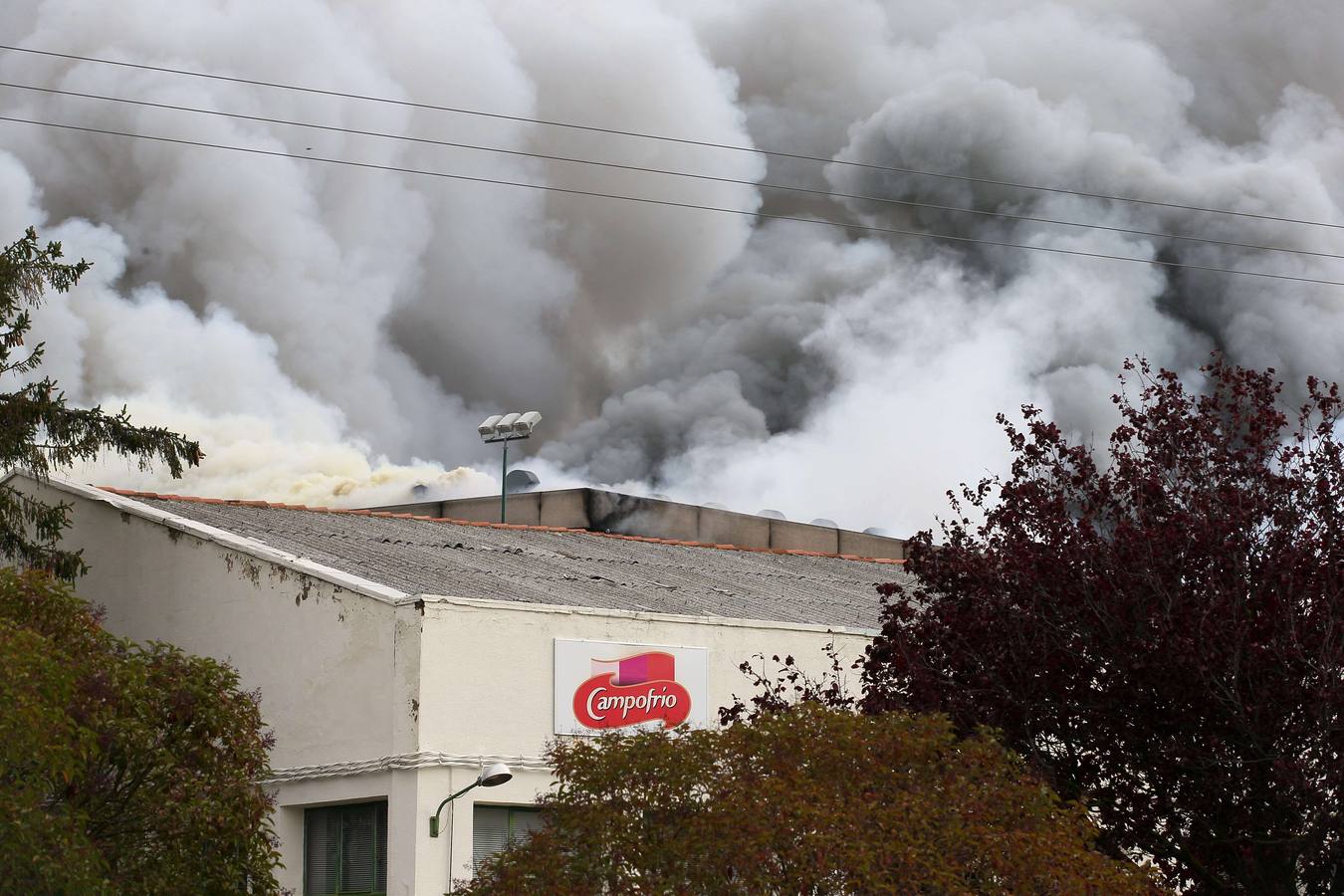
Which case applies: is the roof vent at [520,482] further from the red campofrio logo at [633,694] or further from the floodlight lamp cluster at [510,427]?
the red campofrio logo at [633,694]

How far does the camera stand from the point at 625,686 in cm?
2461

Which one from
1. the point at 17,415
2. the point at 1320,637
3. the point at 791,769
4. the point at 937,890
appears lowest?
the point at 937,890

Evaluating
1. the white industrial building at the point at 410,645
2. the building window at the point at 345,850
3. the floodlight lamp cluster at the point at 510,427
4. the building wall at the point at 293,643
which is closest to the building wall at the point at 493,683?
the white industrial building at the point at 410,645

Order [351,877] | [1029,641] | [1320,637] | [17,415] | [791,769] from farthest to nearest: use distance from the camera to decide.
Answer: [17,415] → [351,877] → [1029,641] → [1320,637] → [791,769]

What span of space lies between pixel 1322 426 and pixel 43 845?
1209 centimetres

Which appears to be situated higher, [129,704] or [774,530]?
[774,530]

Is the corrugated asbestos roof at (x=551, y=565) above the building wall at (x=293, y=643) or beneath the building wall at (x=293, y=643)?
above

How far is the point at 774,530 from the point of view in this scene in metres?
48.8

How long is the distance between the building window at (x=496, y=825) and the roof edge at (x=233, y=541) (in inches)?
114

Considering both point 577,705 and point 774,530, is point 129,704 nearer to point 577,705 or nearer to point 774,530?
point 577,705

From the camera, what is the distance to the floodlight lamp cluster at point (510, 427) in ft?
148

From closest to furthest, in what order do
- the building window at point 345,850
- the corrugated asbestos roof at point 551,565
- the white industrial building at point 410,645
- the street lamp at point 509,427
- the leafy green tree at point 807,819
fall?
the leafy green tree at point 807,819
the white industrial building at point 410,645
the building window at point 345,850
the corrugated asbestos roof at point 551,565
the street lamp at point 509,427

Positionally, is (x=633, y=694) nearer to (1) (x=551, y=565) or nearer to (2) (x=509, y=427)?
(1) (x=551, y=565)

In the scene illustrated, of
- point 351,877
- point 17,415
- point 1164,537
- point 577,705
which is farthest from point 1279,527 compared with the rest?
point 17,415
